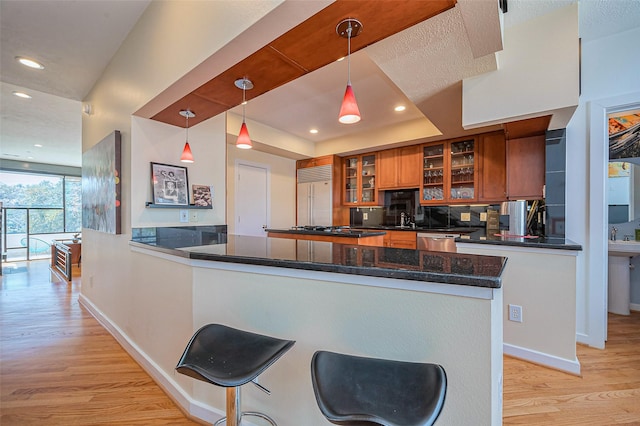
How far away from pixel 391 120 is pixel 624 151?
109 inches

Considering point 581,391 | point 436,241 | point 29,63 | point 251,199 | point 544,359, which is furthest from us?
point 251,199

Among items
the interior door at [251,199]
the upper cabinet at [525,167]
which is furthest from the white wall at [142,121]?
the upper cabinet at [525,167]

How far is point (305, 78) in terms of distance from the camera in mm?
2904

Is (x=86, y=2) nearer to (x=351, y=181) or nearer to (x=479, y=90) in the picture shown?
(x=479, y=90)

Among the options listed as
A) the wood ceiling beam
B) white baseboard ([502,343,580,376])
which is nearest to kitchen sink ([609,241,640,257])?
white baseboard ([502,343,580,376])

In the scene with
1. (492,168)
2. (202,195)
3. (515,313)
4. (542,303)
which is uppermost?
(492,168)

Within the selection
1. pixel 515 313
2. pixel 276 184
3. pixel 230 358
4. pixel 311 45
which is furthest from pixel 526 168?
pixel 276 184

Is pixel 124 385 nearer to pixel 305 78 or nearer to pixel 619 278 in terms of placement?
pixel 305 78

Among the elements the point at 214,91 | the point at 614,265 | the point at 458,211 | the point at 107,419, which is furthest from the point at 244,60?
the point at 614,265

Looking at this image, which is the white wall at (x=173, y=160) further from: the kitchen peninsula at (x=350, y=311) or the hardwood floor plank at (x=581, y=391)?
the hardwood floor plank at (x=581, y=391)

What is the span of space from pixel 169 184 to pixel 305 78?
174 cm

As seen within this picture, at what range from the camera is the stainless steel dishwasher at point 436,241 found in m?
Result: 3.70

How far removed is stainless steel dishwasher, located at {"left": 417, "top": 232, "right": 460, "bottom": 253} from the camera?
12.1 feet

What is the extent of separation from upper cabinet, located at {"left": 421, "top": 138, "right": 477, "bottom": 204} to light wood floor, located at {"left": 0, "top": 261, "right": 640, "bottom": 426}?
215cm
